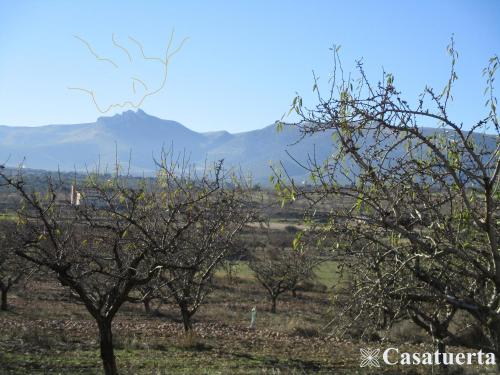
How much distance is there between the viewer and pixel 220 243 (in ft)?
37.7

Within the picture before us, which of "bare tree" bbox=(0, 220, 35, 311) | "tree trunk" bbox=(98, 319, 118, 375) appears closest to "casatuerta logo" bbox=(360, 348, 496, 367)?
"tree trunk" bbox=(98, 319, 118, 375)

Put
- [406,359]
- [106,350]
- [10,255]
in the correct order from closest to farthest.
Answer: [106,350] → [10,255] → [406,359]

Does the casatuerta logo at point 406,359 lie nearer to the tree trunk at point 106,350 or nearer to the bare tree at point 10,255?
the tree trunk at point 106,350

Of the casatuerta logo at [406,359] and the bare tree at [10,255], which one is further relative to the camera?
the casatuerta logo at [406,359]

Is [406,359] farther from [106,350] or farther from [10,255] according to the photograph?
[10,255]

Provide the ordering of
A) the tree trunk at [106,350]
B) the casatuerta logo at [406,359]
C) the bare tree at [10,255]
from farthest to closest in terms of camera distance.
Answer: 1. the casatuerta logo at [406,359]
2. the bare tree at [10,255]
3. the tree trunk at [106,350]

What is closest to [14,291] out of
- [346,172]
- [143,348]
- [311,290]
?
[143,348]

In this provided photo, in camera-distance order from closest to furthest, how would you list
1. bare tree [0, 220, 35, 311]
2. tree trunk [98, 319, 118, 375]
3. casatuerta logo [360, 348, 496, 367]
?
1. tree trunk [98, 319, 118, 375]
2. bare tree [0, 220, 35, 311]
3. casatuerta logo [360, 348, 496, 367]

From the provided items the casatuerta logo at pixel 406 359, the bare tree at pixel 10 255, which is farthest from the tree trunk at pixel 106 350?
the casatuerta logo at pixel 406 359

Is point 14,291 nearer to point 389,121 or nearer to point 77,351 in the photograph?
point 77,351

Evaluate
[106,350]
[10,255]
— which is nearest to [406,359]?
[106,350]

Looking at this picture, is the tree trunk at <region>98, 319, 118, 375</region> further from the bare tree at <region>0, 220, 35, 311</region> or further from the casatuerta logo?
the casatuerta logo

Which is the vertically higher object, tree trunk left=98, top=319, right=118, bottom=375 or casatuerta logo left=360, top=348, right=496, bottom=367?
tree trunk left=98, top=319, right=118, bottom=375

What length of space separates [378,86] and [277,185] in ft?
4.77
